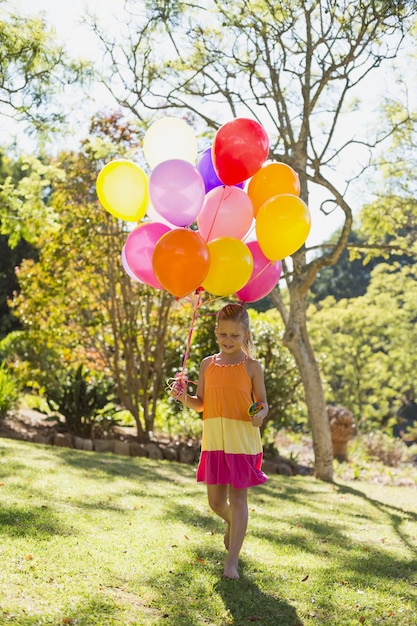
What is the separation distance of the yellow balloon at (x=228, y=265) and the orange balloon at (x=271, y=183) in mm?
401

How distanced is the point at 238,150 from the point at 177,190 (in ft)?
1.44

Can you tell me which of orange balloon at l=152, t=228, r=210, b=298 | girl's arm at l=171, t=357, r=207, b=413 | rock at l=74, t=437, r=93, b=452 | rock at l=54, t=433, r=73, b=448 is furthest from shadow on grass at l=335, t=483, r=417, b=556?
rock at l=54, t=433, r=73, b=448

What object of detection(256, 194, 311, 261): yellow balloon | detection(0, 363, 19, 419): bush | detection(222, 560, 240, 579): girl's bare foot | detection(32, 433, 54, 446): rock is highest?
detection(256, 194, 311, 261): yellow balloon

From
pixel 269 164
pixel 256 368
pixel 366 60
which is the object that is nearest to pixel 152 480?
pixel 256 368

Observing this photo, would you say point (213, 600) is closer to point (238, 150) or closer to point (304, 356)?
point (238, 150)

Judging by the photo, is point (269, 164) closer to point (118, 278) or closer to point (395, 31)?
point (395, 31)

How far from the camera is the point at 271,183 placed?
12.9ft

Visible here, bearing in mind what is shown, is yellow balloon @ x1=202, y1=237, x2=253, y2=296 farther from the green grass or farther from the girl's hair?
the green grass

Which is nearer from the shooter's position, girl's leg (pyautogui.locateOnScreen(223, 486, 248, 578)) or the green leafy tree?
girl's leg (pyautogui.locateOnScreen(223, 486, 248, 578))

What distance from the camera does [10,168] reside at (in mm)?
22500

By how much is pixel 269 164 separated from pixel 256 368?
→ 4.19 ft

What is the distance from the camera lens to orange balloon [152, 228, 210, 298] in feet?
11.5

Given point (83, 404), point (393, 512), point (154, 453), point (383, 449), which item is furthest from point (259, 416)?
point (383, 449)

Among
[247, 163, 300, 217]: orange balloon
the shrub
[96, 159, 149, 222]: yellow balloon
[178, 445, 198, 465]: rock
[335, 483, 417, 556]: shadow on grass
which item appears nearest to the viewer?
[247, 163, 300, 217]: orange balloon
